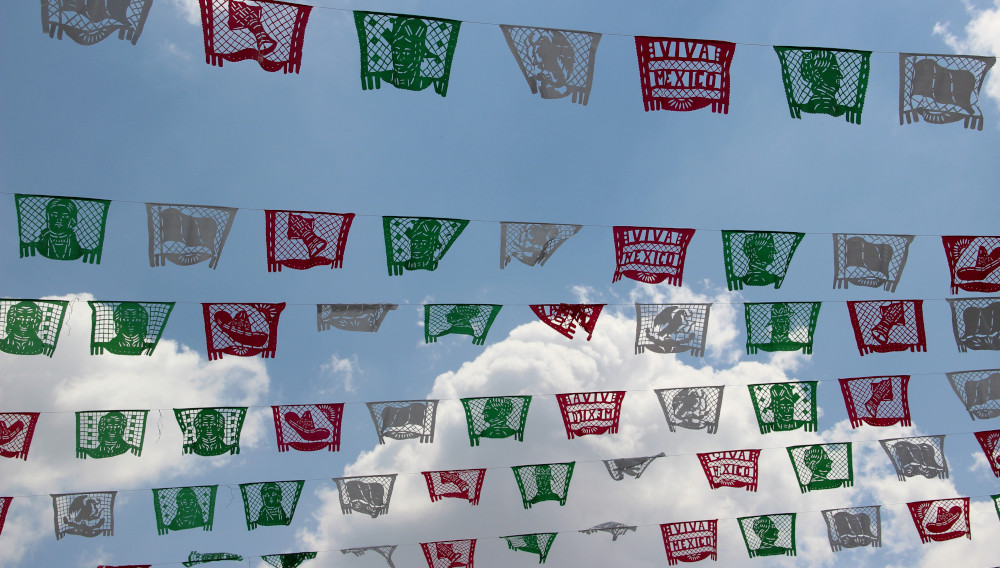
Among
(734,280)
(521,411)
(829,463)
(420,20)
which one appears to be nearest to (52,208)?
(420,20)

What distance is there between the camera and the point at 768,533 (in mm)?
14062

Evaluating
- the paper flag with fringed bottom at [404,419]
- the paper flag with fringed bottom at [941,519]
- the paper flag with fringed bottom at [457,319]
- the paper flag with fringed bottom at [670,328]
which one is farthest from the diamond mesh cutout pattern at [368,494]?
the paper flag with fringed bottom at [941,519]

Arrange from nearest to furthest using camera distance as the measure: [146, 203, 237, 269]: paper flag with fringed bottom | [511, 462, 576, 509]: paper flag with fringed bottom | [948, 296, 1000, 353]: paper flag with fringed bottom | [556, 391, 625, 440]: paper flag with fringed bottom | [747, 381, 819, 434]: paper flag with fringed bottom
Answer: [146, 203, 237, 269]: paper flag with fringed bottom
[948, 296, 1000, 353]: paper flag with fringed bottom
[747, 381, 819, 434]: paper flag with fringed bottom
[556, 391, 625, 440]: paper flag with fringed bottom
[511, 462, 576, 509]: paper flag with fringed bottom

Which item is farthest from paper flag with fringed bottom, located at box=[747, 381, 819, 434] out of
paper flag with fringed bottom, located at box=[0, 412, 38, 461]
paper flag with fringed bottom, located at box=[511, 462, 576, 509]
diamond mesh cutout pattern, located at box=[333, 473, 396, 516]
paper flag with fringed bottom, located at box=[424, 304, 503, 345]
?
paper flag with fringed bottom, located at box=[0, 412, 38, 461]

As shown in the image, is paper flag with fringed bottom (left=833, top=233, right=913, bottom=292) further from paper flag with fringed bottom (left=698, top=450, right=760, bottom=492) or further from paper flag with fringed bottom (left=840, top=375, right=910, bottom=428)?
paper flag with fringed bottom (left=698, top=450, right=760, bottom=492)

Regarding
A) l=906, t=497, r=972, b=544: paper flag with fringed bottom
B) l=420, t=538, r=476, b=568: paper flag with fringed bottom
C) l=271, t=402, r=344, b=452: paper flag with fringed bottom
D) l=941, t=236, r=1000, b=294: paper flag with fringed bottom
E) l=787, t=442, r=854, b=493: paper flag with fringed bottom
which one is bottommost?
l=420, t=538, r=476, b=568: paper flag with fringed bottom

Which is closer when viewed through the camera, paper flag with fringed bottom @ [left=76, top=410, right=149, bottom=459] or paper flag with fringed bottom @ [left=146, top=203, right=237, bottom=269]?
paper flag with fringed bottom @ [left=146, top=203, right=237, bottom=269]

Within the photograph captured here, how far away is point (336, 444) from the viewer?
12.5 meters

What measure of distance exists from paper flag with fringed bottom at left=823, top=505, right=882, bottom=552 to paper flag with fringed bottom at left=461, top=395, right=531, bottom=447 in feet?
21.6

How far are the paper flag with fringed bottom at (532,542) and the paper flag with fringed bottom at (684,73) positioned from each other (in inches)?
344

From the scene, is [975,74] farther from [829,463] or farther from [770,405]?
[829,463]

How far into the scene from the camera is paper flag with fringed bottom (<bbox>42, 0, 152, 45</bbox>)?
775 centimetres

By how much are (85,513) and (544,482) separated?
8256 millimetres

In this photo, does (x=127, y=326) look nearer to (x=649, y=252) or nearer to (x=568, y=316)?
(x=568, y=316)
